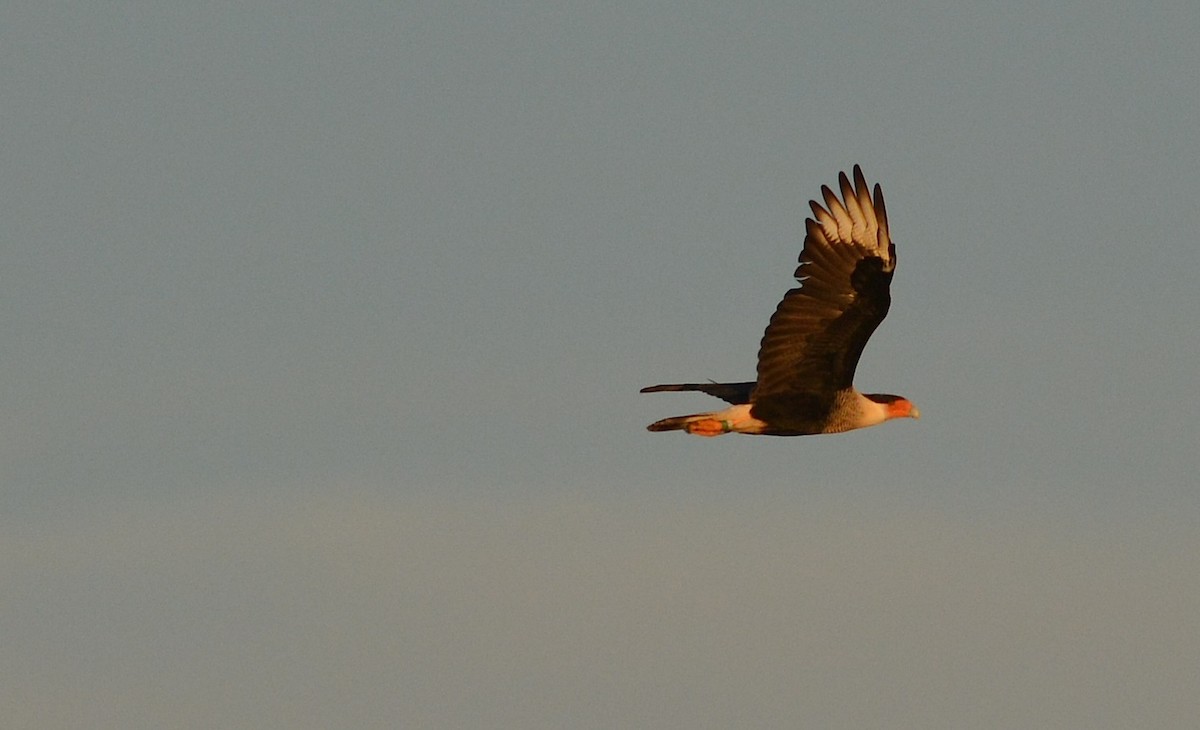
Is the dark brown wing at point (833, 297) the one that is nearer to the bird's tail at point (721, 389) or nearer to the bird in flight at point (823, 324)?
the bird in flight at point (823, 324)

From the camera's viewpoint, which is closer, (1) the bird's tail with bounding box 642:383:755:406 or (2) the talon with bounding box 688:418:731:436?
(2) the talon with bounding box 688:418:731:436

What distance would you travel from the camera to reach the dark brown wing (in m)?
26.4

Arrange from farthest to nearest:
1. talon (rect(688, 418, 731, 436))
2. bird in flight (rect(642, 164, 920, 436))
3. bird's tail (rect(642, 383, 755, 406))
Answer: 1. bird's tail (rect(642, 383, 755, 406))
2. talon (rect(688, 418, 731, 436))
3. bird in flight (rect(642, 164, 920, 436))

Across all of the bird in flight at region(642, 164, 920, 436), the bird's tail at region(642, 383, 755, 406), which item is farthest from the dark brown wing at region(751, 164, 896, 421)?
the bird's tail at region(642, 383, 755, 406)

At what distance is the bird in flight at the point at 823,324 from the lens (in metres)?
26.4

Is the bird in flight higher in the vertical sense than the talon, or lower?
higher

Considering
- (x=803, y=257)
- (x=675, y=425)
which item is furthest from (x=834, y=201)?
(x=675, y=425)

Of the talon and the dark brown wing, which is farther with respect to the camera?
the talon

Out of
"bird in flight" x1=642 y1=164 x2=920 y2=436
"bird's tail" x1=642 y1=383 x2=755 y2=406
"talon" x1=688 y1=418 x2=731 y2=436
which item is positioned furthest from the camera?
"bird's tail" x1=642 y1=383 x2=755 y2=406

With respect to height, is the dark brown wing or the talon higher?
the dark brown wing

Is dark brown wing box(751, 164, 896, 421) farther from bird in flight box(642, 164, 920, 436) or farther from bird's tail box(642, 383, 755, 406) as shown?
bird's tail box(642, 383, 755, 406)

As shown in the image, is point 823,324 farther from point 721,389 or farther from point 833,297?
point 721,389

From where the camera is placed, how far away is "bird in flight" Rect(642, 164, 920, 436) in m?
26.4

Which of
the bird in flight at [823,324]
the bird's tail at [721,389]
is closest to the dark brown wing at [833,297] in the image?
the bird in flight at [823,324]
